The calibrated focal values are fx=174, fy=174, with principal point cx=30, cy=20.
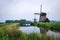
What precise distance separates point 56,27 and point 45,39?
196 inches

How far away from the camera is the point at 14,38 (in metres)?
3.79

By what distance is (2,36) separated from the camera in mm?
3869

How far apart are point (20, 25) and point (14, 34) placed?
1680 mm

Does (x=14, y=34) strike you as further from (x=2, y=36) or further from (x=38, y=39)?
(x=38, y=39)

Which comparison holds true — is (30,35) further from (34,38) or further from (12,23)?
(12,23)

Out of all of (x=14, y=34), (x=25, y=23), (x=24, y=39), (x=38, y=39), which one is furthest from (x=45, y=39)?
(x=25, y=23)

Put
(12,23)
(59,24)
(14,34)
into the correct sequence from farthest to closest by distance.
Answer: (59,24) → (12,23) → (14,34)

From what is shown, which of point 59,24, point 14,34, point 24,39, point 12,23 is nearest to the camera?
point 24,39

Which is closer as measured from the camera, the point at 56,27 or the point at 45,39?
the point at 45,39

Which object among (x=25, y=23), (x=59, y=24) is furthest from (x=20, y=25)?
(x=59, y=24)

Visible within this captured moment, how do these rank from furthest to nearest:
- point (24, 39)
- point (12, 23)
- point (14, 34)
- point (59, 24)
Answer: point (59, 24) → point (12, 23) → point (14, 34) → point (24, 39)

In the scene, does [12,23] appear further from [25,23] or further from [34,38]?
[34,38]

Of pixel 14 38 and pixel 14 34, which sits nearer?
pixel 14 38

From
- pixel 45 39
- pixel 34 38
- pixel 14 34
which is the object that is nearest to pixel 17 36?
pixel 14 34
